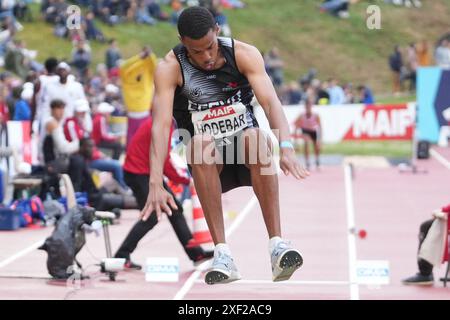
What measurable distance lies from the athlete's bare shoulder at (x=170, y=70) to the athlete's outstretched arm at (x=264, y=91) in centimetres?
34

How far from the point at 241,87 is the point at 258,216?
29.0ft

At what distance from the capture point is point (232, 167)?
699 centimetres

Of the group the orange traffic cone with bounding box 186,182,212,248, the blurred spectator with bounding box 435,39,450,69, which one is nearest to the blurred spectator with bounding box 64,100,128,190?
the orange traffic cone with bounding box 186,182,212,248

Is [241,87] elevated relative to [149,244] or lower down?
elevated

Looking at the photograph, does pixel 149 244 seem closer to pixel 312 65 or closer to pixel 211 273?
pixel 211 273

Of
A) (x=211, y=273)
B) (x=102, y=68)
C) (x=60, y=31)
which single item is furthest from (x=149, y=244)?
(x=60, y=31)

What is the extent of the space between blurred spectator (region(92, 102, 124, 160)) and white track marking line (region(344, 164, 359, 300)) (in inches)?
135

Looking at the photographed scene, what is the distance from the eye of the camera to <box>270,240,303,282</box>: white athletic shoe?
6750 mm

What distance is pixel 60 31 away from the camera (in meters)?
26.3

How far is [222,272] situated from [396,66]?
2459 cm

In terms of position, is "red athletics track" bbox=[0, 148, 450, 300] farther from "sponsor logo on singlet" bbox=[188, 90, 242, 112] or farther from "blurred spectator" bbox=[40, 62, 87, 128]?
"sponsor logo on singlet" bbox=[188, 90, 242, 112]

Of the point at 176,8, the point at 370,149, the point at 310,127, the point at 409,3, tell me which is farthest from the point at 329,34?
the point at 310,127
